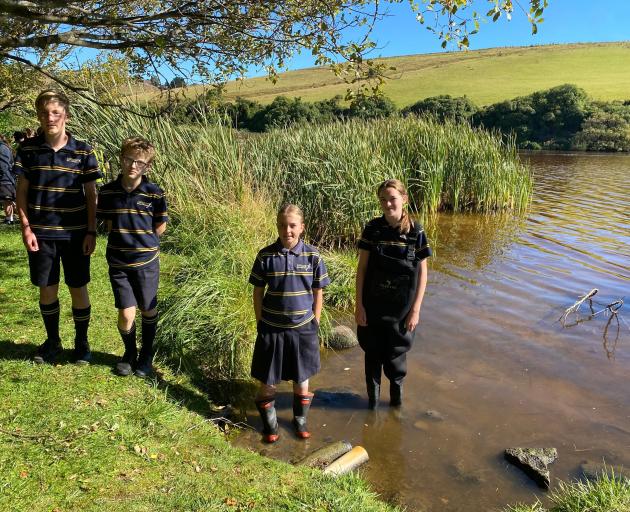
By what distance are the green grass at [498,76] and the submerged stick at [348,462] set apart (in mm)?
54822

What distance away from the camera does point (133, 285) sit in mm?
4164

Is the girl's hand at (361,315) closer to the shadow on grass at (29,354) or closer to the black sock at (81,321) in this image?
the shadow on grass at (29,354)

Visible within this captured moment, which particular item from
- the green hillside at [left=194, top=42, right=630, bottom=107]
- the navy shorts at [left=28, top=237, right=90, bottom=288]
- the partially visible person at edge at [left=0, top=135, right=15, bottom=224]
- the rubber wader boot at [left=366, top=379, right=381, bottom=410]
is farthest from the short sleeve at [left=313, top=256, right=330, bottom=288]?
the green hillside at [left=194, top=42, right=630, bottom=107]

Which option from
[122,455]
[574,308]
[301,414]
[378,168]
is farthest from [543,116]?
[122,455]

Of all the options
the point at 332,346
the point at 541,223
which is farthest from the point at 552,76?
the point at 332,346

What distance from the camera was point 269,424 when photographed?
4199mm

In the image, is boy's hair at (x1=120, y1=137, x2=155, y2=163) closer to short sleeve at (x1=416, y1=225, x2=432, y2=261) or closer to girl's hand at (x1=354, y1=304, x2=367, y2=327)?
girl's hand at (x1=354, y1=304, x2=367, y2=327)

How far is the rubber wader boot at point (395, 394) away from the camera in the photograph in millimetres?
4777

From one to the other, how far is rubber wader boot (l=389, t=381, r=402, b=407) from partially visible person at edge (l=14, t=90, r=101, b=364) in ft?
9.67

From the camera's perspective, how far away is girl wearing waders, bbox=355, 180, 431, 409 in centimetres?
418

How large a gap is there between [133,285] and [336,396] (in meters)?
2.33

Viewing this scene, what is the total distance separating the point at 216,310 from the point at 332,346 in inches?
64.4

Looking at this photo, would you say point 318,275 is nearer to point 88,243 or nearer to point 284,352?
point 284,352

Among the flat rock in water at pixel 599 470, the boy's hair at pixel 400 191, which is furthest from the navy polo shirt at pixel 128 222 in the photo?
the flat rock in water at pixel 599 470
